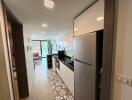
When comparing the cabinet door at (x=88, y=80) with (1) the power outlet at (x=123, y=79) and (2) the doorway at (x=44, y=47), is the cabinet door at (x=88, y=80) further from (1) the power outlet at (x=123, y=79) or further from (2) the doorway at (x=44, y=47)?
(2) the doorway at (x=44, y=47)

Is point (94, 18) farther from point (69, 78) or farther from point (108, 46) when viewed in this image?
point (69, 78)

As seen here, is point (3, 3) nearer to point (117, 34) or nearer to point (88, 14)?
point (88, 14)

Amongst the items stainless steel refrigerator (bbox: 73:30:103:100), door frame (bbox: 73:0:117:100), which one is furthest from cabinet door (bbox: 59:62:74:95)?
door frame (bbox: 73:0:117:100)

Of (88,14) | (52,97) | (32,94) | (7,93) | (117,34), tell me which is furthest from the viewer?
(32,94)

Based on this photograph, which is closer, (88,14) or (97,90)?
(97,90)

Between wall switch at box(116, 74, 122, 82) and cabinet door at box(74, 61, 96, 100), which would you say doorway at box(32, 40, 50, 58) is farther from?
wall switch at box(116, 74, 122, 82)

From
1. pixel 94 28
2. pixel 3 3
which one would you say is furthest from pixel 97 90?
pixel 3 3

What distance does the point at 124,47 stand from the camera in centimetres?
110

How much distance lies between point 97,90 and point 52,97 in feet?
5.74

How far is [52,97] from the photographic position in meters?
2.76

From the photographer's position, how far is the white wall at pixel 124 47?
1044mm

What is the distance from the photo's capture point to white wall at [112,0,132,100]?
41.1 inches

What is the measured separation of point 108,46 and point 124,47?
0.62 ft

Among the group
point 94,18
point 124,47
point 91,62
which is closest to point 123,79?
point 124,47
